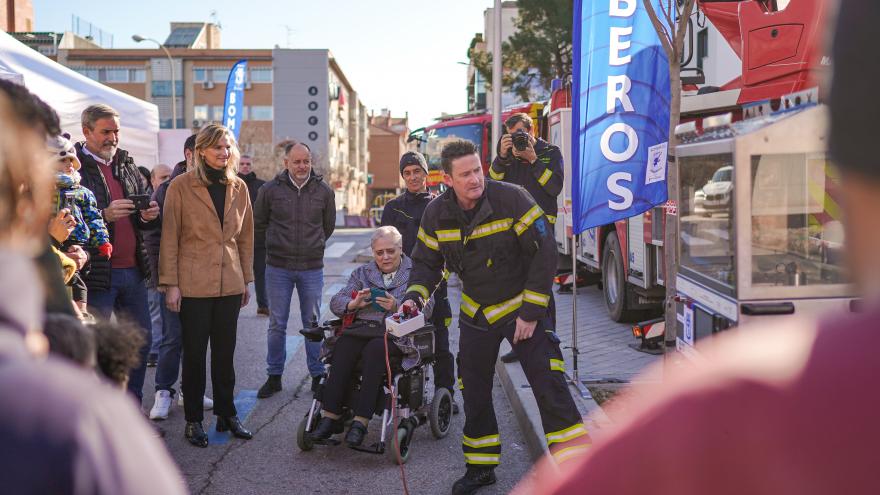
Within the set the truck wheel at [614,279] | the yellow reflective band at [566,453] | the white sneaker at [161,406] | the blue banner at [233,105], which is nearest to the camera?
the yellow reflective band at [566,453]

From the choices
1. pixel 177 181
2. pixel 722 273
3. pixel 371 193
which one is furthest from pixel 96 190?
pixel 371 193

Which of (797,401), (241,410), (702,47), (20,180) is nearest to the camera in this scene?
(797,401)

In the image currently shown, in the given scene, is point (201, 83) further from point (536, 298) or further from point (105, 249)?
point (536, 298)

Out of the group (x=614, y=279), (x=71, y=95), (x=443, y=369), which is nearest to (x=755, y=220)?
(x=443, y=369)

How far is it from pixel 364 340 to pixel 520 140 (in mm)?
2285

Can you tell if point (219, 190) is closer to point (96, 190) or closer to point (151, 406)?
point (96, 190)

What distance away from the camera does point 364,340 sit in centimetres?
580

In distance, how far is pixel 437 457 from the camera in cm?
562

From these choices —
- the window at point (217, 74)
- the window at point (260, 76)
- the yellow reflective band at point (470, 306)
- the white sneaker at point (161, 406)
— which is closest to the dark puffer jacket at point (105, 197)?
the white sneaker at point (161, 406)

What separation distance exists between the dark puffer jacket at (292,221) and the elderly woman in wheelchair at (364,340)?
1.27 meters

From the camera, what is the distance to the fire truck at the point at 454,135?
1962 centimetres

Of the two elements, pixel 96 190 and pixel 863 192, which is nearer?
pixel 863 192

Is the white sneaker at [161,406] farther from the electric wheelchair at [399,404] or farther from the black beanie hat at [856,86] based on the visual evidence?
the black beanie hat at [856,86]

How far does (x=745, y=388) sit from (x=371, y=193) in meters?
113
